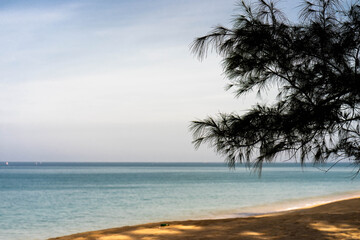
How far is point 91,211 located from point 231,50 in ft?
67.8

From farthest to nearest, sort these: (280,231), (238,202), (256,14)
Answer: (238,202), (280,231), (256,14)

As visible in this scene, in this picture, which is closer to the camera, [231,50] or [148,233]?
[231,50]

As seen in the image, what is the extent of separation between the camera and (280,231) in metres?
7.82

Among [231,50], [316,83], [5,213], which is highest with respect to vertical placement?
[231,50]

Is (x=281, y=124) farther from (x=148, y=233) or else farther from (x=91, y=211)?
(x=91, y=211)

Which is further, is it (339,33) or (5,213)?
(5,213)

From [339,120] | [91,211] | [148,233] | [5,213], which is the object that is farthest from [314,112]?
[5,213]

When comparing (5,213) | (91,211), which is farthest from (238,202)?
(5,213)

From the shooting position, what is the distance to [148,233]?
29.1 ft

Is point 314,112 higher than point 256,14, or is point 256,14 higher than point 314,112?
point 256,14

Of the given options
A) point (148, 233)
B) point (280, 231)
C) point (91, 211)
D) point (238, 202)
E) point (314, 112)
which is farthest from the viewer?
point (238, 202)

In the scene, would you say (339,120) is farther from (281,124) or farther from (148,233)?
(148,233)

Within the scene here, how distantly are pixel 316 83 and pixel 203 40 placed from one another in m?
1.99

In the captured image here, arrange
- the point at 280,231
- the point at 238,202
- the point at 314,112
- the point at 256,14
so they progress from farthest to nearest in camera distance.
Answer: the point at 238,202, the point at 280,231, the point at 256,14, the point at 314,112
